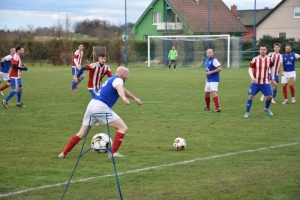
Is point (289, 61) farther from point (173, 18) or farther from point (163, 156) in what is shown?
point (173, 18)

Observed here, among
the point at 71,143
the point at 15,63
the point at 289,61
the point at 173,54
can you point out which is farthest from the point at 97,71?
the point at 173,54

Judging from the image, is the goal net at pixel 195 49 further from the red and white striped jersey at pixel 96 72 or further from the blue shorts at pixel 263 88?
the red and white striped jersey at pixel 96 72

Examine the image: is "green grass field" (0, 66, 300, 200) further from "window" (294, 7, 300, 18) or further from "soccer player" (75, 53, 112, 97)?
"window" (294, 7, 300, 18)

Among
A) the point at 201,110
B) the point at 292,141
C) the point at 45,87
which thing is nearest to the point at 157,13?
the point at 45,87

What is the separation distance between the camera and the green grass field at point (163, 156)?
722 centimetres

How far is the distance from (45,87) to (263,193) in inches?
821

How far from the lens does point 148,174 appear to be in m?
8.10

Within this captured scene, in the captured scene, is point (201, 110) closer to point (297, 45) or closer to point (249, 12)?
point (297, 45)

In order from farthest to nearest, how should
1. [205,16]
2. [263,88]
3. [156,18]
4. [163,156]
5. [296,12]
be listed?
[156,18] → [296,12] → [205,16] → [263,88] → [163,156]

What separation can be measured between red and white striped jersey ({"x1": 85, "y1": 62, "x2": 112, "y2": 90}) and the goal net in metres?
29.2

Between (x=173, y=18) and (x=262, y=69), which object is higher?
(x=173, y=18)

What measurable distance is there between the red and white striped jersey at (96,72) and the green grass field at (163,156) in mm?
1145

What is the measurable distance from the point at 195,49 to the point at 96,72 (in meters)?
31.5

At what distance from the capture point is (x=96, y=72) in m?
14.9
